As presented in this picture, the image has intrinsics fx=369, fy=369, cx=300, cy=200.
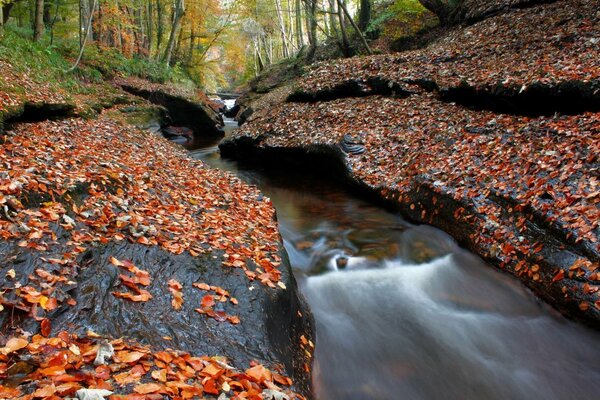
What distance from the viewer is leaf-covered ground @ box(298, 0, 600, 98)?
8086 mm

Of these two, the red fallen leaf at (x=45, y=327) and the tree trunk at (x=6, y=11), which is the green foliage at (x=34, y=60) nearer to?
the tree trunk at (x=6, y=11)

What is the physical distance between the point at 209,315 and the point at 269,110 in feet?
40.4

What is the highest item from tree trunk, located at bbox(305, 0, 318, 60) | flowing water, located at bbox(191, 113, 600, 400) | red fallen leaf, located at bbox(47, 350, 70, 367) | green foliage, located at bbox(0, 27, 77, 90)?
tree trunk, located at bbox(305, 0, 318, 60)

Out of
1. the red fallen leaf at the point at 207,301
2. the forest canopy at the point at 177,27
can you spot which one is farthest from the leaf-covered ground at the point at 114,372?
the forest canopy at the point at 177,27

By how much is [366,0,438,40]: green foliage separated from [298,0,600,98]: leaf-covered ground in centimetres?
297

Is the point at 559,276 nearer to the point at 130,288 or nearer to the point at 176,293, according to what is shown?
the point at 176,293

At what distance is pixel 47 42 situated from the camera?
15211 mm

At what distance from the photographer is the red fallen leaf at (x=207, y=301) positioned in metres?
3.63

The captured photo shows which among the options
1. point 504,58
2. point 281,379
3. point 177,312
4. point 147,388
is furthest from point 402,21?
point 147,388

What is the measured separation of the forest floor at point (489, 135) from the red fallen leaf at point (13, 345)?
5687mm

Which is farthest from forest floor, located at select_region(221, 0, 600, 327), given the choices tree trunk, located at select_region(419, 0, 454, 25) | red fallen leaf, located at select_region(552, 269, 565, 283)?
tree trunk, located at select_region(419, 0, 454, 25)

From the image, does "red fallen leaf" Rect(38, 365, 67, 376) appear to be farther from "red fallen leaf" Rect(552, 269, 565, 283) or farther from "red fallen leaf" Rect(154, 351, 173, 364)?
"red fallen leaf" Rect(552, 269, 565, 283)

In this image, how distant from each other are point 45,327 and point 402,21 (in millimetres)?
18616

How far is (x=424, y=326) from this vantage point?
204 inches
